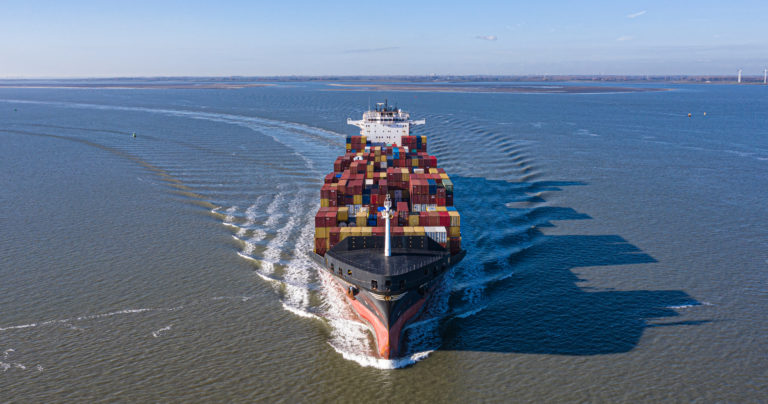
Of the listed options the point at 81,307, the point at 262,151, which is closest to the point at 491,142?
the point at 262,151

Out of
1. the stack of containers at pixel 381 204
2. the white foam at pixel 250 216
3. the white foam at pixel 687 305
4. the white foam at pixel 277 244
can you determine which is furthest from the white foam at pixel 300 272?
the white foam at pixel 687 305

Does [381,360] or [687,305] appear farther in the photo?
[687,305]

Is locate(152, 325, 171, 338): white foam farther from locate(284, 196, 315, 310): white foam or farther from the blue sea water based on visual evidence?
locate(284, 196, 315, 310): white foam

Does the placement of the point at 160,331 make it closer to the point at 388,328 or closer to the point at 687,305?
the point at 388,328

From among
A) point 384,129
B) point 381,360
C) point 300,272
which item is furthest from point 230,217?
point 384,129

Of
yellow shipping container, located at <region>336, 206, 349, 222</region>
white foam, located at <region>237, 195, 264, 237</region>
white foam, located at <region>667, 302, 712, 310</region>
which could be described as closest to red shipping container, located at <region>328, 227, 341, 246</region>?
yellow shipping container, located at <region>336, 206, 349, 222</region>

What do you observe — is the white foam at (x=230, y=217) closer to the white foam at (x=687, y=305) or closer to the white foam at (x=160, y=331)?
the white foam at (x=160, y=331)

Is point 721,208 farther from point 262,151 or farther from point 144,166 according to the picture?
point 144,166
